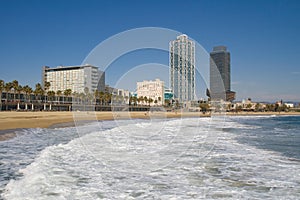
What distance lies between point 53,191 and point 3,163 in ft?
11.4

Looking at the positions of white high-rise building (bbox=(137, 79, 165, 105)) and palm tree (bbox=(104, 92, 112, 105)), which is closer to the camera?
white high-rise building (bbox=(137, 79, 165, 105))

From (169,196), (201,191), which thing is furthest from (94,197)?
(201,191)

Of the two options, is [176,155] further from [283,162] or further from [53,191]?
[53,191]

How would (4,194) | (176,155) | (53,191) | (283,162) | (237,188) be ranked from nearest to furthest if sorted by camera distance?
(4,194) → (53,191) → (237,188) → (283,162) → (176,155)

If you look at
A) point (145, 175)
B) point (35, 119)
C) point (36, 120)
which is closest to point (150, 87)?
point (36, 120)

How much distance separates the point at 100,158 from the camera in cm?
901

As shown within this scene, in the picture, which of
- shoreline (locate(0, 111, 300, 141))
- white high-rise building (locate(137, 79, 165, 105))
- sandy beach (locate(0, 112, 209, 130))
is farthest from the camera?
white high-rise building (locate(137, 79, 165, 105))

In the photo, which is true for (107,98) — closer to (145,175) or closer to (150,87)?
(150,87)

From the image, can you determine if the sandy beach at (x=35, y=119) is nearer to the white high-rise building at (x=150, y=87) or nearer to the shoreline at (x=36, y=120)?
the shoreline at (x=36, y=120)

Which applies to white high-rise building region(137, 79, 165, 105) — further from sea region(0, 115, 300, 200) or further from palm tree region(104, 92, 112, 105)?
palm tree region(104, 92, 112, 105)

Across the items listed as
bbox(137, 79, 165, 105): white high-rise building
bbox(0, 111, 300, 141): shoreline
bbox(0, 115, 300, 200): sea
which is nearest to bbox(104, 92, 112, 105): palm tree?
bbox(0, 111, 300, 141): shoreline

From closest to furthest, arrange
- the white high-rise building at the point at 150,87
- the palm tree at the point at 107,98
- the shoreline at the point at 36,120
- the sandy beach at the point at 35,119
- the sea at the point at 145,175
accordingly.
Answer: the sea at the point at 145,175 < the shoreline at the point at 36,120 < the sandy beach at the point at 35,119 < the white high-rise building at the point at 150,87 < the palm tree at the point at 107,98

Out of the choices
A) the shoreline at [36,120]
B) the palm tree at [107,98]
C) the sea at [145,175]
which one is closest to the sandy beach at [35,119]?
the shoreline at [36,120]

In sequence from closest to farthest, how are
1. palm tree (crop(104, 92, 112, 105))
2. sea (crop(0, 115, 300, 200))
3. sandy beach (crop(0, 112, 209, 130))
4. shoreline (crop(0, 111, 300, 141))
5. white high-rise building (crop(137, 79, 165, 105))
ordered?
sea (crop(0, 115, 300, 200))
shoreline (crop(0, 111, 300, 141))
sandy beach (crop(0, 112, 209, 130))
white high-rise building (crop(137, 79, 165, 105))
palm tree (crop(104, 92, 112, 105))
